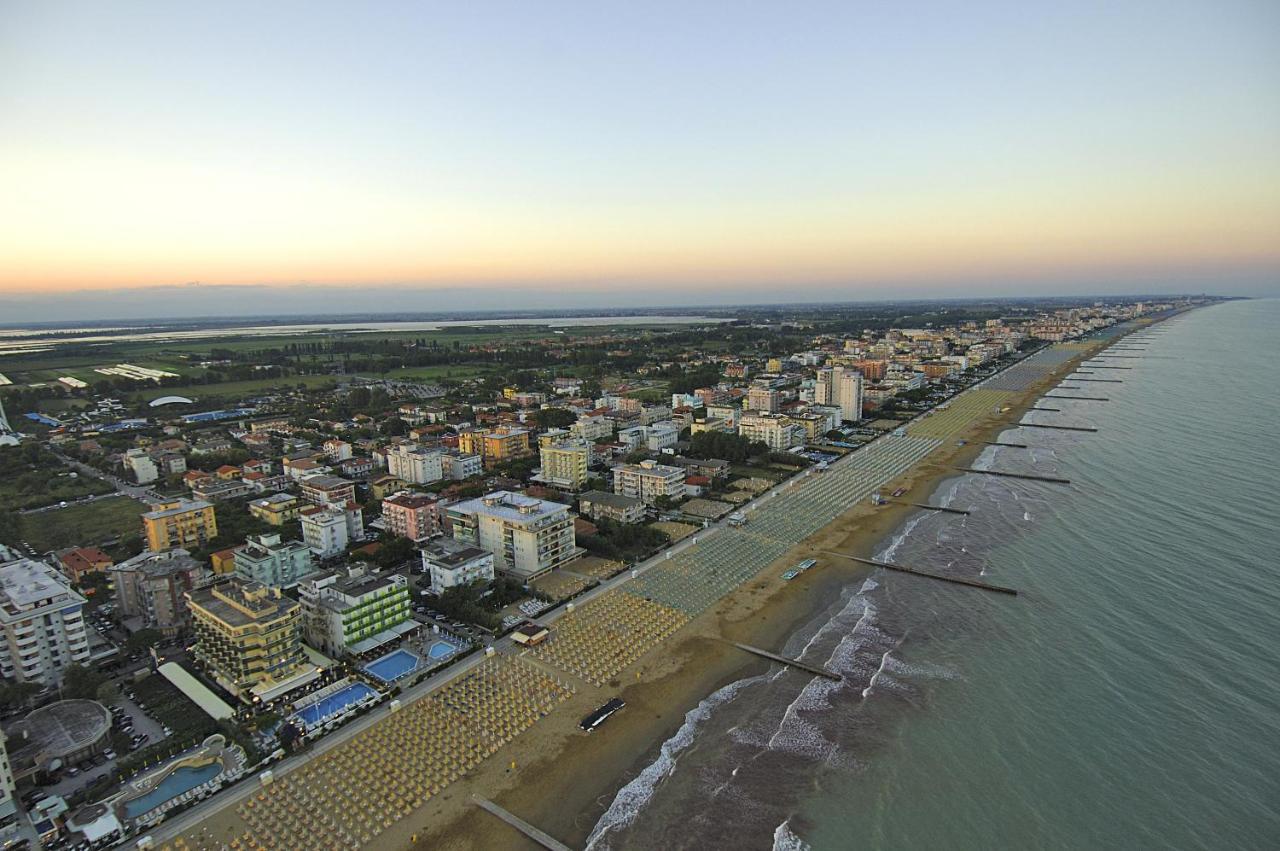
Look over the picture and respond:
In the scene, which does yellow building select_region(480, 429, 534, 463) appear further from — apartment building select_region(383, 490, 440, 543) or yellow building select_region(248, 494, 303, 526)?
yellow building select_region(248, 494, 303, 526)

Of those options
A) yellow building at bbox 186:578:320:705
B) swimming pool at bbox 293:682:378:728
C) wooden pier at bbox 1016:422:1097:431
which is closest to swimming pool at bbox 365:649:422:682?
swimming pool at bbox 293:682:378:728

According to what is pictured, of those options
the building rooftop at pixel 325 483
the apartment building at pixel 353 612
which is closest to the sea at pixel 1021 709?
the apartment building at pixel 353 612

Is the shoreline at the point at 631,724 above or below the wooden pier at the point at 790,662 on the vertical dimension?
below

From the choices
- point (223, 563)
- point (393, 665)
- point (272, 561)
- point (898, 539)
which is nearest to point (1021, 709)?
point (898, 539)

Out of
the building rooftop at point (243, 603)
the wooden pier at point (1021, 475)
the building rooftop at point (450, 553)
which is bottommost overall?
the wooden pier at point (1021, 475)

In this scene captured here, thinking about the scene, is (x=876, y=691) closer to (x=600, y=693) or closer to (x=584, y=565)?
(x=600, y=693)

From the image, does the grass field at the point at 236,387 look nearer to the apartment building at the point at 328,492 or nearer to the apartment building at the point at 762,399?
the apartment building at the point at 328,492
